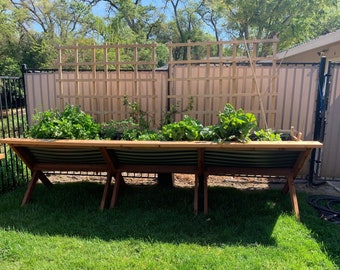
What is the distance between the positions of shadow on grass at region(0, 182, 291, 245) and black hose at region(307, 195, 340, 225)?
33 centimetres

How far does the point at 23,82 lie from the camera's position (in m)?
4.00

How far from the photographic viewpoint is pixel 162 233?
260cm

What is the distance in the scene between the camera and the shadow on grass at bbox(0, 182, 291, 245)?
258 cm

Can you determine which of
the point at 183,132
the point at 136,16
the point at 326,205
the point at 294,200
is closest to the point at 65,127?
the point at 183,132

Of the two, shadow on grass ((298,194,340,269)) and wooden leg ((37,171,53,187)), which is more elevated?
wooden leg ((37,171,53,187))

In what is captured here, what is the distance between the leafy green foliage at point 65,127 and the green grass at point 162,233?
817mm

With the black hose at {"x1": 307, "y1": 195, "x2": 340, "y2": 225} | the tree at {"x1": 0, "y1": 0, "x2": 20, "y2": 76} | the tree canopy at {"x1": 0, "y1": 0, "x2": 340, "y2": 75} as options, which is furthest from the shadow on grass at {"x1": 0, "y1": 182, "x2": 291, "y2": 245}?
the tree at {"x1": 0, "y1": 0, "x2": 20, "y2": 76}

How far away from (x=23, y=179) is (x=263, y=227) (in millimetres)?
3248

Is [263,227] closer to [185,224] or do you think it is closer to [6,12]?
[185,224]

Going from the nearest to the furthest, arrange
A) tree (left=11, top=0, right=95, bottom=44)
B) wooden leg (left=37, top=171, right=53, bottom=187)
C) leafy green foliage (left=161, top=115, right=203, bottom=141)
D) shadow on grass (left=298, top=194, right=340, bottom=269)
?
shadow on grass (left=298, top=194, right=340, bottom=269) → leafy green foliage (left=161, top=115, right=203, bottom=141) → wooden leg (left=37, top=171, right=53, bottom=187) → tree (left=11, top=0, right=95, bottom=44)

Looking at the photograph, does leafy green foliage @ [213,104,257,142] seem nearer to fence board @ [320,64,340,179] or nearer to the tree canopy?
fence board @ [320,64,340,179]

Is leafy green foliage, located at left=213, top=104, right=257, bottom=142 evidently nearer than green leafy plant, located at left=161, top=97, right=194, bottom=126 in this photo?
Yes

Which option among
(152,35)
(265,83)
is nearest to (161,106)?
(265,83)

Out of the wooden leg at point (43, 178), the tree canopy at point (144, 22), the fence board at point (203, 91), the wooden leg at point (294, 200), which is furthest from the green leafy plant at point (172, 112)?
the tree canopy at point (144, 22)
